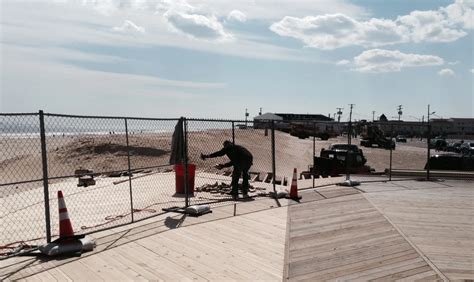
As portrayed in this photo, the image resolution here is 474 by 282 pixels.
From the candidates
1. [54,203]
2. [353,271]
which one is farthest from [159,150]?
[353,271]

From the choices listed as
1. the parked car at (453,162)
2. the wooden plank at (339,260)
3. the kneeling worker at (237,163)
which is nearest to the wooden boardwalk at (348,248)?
the wooden plank at (339,260)

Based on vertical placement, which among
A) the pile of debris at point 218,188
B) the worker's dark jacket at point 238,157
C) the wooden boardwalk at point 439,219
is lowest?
the pile of debris at point 218,188

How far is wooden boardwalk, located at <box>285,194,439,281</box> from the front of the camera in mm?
5430

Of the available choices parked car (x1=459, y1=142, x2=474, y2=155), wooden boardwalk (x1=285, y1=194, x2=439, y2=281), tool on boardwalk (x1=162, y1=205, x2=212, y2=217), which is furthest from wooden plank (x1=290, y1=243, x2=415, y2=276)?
parked car (x1=459, y1=142, x2=474, y2=155)

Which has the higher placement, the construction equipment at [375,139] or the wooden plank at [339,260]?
the wooden plank at [339,260]

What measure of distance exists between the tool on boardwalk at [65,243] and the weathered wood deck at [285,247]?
160 millimetres

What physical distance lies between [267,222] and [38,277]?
4253 mm

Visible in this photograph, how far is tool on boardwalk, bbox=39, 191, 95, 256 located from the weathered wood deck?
0.16 metres

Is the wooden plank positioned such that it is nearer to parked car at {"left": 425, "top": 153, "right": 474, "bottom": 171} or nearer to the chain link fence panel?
the chain link fence panel

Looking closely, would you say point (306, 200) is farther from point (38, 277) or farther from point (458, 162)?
point (458, 162)

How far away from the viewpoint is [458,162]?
18.0 m

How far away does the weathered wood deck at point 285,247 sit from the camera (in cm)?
541

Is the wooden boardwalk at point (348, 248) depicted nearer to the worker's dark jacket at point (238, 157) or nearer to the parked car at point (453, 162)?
the worker's dark jacket at point (238, 157)

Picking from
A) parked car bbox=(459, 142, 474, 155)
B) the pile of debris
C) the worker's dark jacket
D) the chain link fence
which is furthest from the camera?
parked car bbox=(459, 142, 474, 155)
